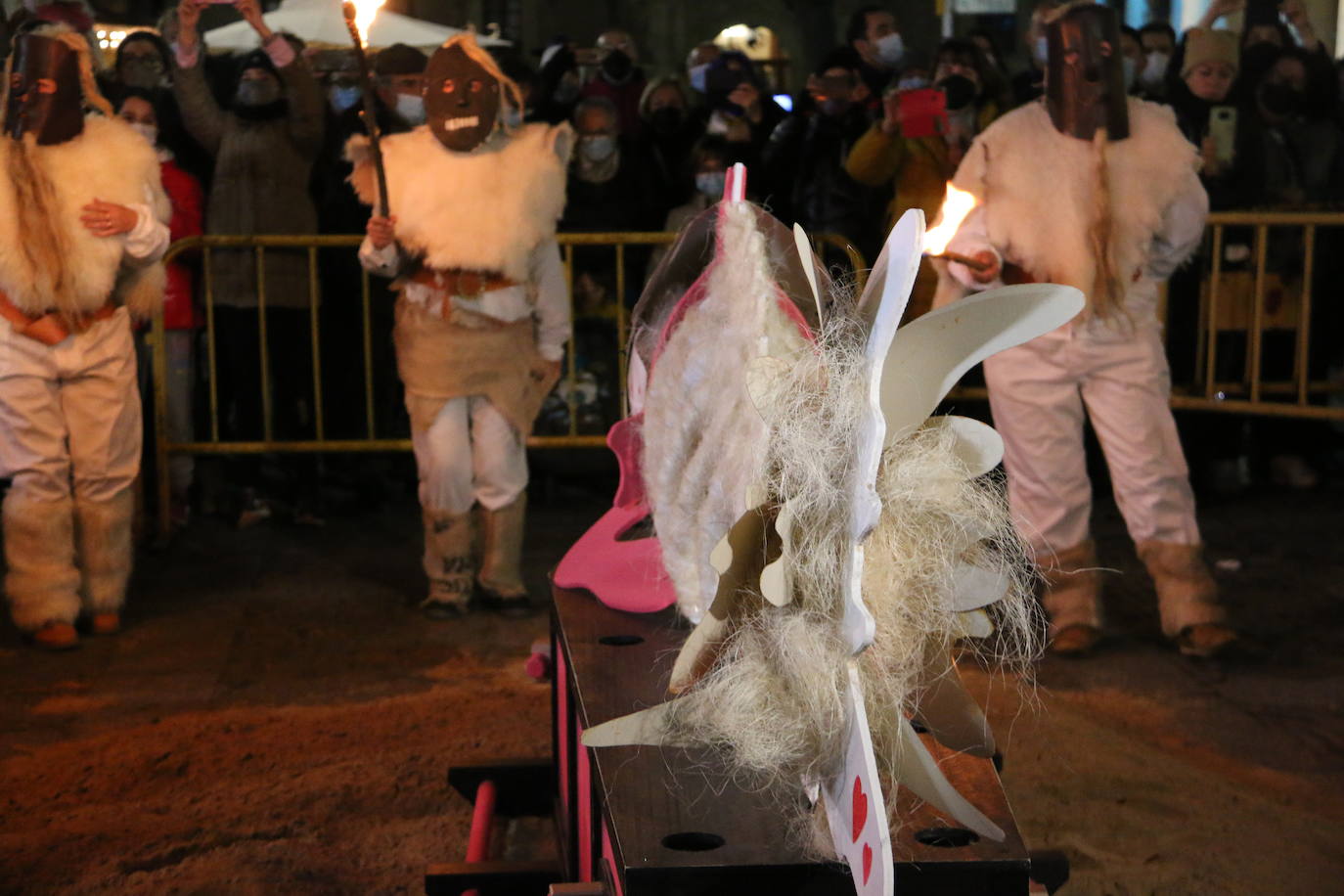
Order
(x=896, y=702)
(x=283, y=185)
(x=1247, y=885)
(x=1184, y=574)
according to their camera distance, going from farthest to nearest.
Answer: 1. (x=283, y=185)
2. (x=1184, y=574)
3. (x=1247, y=885)
4. (x=896, y=702)

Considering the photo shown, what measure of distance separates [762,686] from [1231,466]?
590cm

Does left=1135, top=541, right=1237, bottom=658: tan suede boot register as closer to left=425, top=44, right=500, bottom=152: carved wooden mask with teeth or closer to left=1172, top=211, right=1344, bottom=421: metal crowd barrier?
left=1172, top=211, right=1344, bottom=421: metal crowd barrier

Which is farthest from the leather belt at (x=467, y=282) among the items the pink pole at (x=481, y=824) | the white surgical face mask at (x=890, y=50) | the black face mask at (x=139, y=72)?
the white surgical face mask at (x=890, y=50)

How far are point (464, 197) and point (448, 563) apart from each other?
123 centimetres

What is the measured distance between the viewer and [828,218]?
264 inches

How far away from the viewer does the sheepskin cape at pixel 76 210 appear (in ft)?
14.5

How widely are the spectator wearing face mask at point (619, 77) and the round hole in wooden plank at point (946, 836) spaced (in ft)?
19.1

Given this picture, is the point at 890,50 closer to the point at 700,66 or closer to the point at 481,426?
the point at 700,66

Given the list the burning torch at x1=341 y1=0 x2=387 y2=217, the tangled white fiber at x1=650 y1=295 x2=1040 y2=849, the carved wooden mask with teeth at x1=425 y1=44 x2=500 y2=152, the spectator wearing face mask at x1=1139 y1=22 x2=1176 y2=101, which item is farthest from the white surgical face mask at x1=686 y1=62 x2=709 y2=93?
the tangled white fiber at x1=650 y1=295 x2=1040 y2=849

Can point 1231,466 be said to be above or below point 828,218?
below

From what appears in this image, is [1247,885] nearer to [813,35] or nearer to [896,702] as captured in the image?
[896,702]

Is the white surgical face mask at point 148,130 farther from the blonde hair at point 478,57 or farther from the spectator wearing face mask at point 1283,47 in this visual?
the spectator wearing face mask at point 1283,47

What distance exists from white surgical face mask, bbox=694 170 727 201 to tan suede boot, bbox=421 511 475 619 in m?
2.36

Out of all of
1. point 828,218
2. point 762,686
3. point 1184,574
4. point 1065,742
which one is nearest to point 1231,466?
point 828,218
